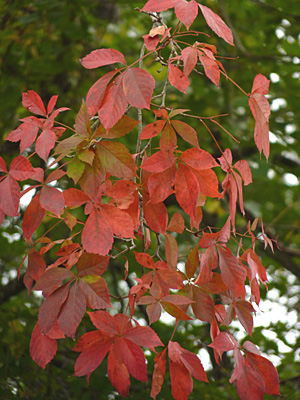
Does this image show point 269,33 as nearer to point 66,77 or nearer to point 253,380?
point 66,77

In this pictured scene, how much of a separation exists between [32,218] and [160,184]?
195mm

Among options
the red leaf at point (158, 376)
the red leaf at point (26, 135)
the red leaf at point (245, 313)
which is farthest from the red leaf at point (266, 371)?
the red leaf at point (26, 135)

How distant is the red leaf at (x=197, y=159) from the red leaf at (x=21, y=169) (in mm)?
220

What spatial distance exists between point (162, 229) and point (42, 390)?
77 cm

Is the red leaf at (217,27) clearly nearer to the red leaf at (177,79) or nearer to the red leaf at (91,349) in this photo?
the red leaf at (177,79)

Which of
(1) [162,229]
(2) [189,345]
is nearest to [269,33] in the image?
(2) [189,345]

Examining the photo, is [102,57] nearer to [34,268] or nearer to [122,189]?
[122,189]

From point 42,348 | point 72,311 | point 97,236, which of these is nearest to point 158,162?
point 97,236

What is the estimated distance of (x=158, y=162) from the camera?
0.63m

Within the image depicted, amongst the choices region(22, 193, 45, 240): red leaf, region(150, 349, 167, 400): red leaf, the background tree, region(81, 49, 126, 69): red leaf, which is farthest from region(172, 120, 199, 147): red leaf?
the background tree

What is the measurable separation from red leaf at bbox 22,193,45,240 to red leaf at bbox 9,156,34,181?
0.12ft

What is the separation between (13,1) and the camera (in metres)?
1.95

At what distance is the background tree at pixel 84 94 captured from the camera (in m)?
1.27

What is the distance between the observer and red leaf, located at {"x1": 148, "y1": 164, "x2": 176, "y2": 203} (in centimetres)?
62
